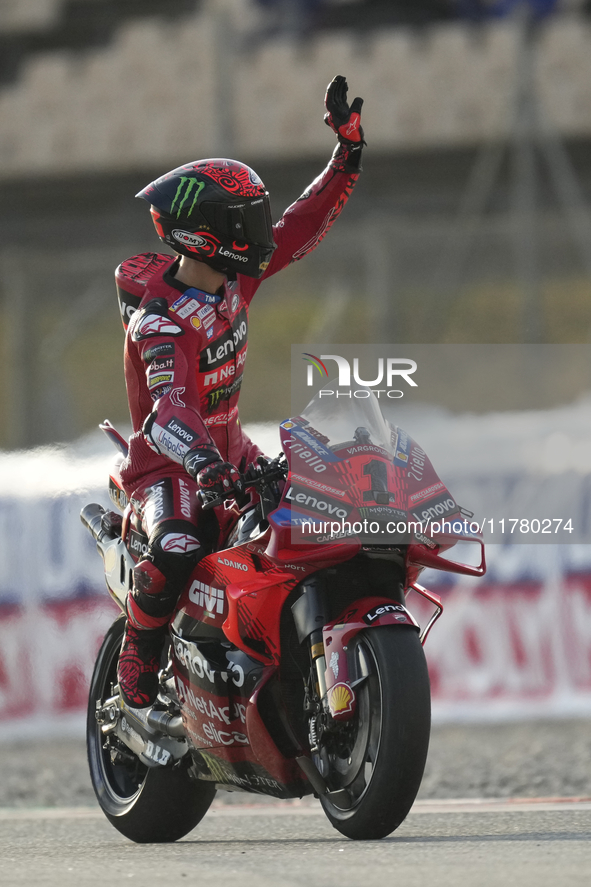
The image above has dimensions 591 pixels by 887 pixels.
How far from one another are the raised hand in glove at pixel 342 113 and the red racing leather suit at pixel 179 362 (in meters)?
0.42

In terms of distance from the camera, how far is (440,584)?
7.60 metres

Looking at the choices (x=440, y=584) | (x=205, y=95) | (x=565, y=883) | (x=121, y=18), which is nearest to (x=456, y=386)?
(x=440, y=584)

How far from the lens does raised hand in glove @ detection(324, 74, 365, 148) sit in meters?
4.85

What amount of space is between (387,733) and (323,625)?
0.38 meters

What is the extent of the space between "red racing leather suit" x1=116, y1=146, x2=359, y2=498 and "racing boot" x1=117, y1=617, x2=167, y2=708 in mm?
513

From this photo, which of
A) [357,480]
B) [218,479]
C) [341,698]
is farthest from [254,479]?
[341,698]

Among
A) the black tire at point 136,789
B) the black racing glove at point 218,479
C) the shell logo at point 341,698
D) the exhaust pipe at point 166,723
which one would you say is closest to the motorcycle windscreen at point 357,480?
the black racing glove at point 218,479

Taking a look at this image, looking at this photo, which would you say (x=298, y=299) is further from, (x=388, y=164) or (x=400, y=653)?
(x=400, y=653)

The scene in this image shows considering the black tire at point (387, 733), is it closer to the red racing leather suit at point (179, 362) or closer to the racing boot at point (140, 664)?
the red racing leather suit at point (179, 362)

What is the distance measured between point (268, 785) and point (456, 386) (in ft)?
15.8

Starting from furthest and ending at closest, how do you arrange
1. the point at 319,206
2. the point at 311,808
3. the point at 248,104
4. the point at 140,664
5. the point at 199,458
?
the point at 248,104
the point at 311,808
the point at 319,206
the point at 140,664
the point at 199,458

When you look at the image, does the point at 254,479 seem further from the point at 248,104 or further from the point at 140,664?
the point at 248,104

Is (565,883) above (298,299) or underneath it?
underneath

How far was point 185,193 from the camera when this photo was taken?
4.41 meters
